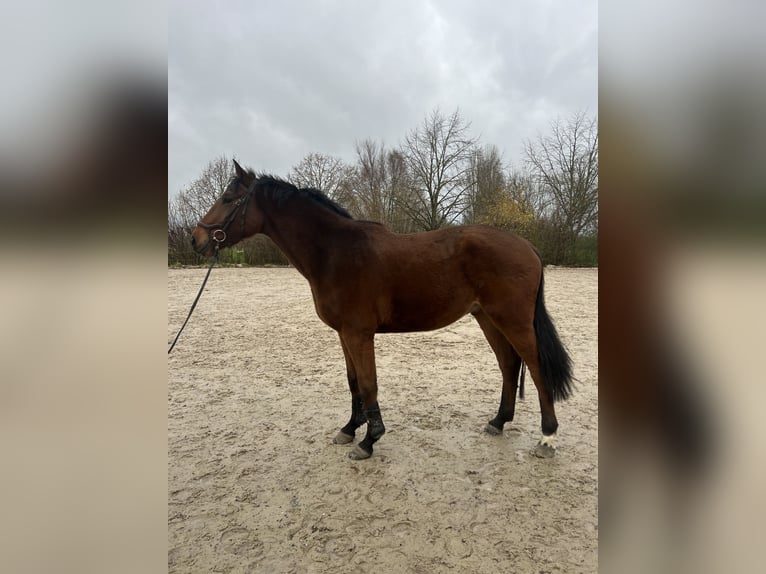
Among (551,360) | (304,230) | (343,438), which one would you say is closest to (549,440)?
(551,360)

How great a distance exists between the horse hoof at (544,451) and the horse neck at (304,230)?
210 cm

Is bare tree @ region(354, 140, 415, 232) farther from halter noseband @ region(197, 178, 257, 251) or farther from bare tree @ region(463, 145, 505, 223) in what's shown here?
halter noseband @ region(197, 178, 257, 251)

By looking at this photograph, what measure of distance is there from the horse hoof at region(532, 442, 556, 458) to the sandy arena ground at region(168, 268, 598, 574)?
0.05 m

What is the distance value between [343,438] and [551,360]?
5.67ft

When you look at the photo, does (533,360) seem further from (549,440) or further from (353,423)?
(353,423)

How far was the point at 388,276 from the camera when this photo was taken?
2.56m

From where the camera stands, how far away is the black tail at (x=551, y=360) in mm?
2467

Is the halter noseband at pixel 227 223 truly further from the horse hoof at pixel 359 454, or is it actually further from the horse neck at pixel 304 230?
the horse hoof at pixel 359 454

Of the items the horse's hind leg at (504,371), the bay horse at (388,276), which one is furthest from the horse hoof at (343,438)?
the horse's hind leg at (504,371)

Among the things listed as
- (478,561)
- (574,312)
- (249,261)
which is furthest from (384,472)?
(249,261)

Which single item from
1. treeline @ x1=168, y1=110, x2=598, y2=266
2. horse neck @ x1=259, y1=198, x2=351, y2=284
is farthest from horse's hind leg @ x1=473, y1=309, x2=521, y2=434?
treeline @ x1=168, y1=110, x2=598, y2=266
